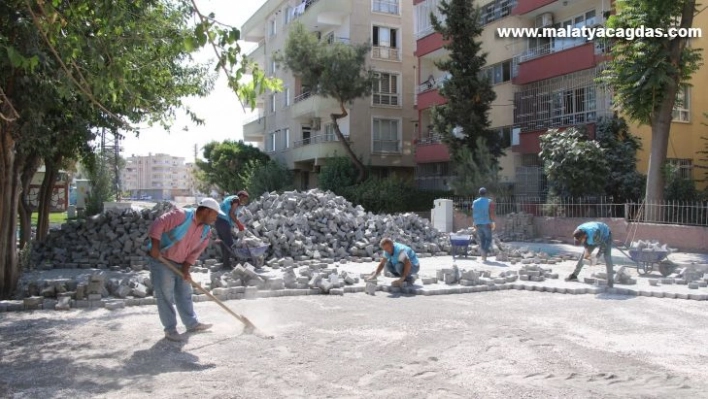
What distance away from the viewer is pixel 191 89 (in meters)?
14.1

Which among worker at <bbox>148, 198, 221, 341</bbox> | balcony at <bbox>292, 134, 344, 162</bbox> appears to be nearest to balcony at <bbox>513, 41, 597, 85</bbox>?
balcony at <bbox>292, 134, 344, 162</bbox>

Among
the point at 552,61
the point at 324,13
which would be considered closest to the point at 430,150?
the point at 552,61

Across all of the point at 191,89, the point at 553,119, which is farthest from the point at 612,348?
the point at 553,119

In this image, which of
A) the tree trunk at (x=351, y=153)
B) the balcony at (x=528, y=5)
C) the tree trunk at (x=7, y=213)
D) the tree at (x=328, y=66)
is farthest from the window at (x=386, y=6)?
the tree trunk at (x=7, y=213)

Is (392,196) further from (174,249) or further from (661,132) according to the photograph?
(174,249)

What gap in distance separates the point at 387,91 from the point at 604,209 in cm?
1868

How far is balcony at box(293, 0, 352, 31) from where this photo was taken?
3272cm

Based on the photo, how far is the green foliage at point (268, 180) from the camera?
1387 inches

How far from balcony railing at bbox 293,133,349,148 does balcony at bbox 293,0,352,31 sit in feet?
21.1

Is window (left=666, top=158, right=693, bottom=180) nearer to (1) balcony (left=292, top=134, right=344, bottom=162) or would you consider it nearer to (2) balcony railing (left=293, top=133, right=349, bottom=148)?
(1) balcony (left=292, top=134, right=344, bottom=162)

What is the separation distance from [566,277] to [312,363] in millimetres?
6890

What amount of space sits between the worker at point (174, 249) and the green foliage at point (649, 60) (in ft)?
44.2

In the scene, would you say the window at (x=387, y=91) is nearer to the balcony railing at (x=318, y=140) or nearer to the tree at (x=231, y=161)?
the balcony railing at (x=318, y=140)

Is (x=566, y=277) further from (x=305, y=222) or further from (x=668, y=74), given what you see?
(x=668, y=74)
